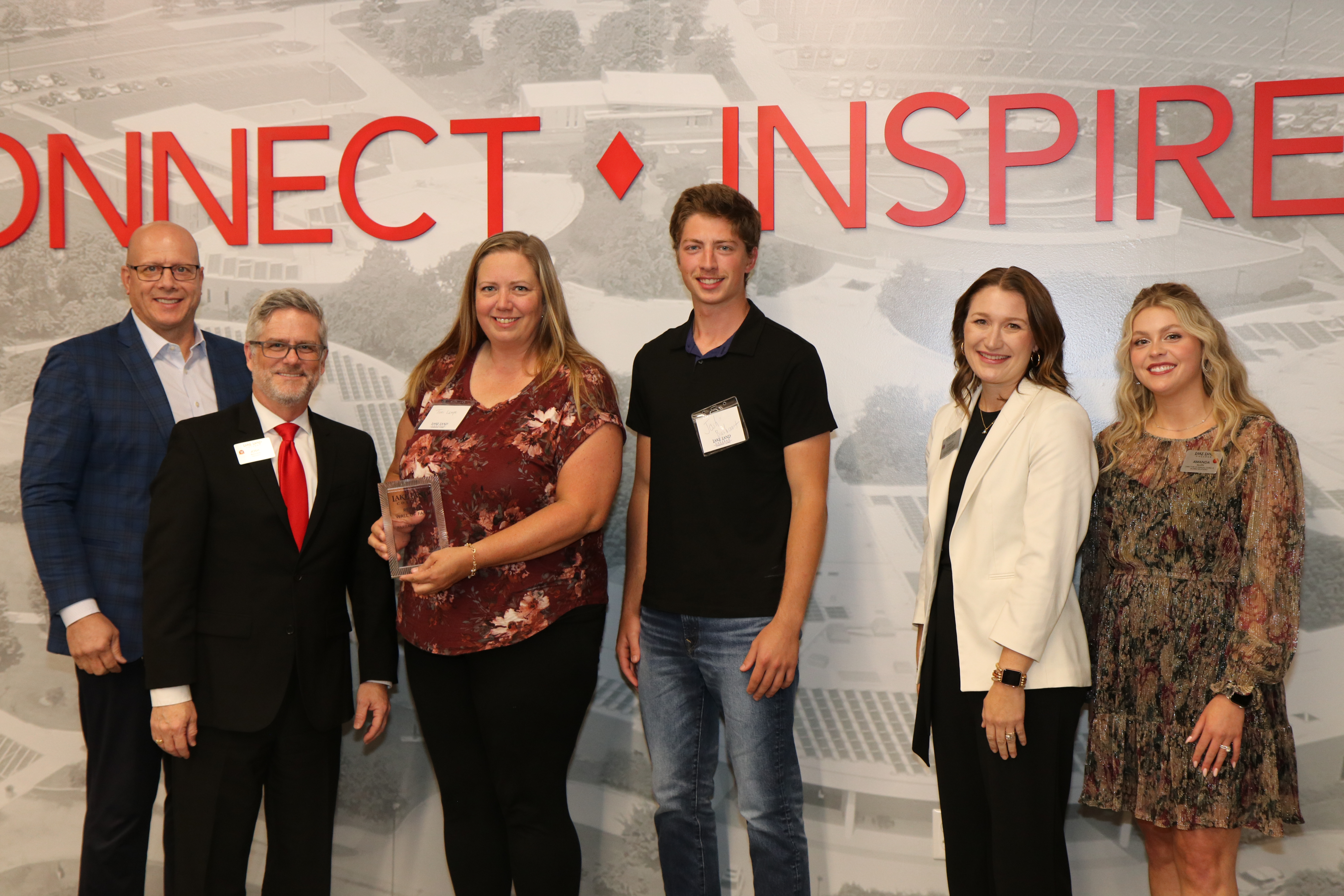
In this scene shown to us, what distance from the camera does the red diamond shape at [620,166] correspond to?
9.45 ft

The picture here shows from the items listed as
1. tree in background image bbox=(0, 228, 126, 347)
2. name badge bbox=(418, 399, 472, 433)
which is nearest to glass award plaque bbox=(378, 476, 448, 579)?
name badge bbox=(418, 399, 472, 433)

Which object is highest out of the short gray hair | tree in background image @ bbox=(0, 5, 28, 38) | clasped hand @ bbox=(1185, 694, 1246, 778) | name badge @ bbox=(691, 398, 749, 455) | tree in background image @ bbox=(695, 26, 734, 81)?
tree in background image @ bbox=(0, 5, 28, 38)

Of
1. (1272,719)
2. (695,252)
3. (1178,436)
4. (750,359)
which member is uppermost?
(695,252)

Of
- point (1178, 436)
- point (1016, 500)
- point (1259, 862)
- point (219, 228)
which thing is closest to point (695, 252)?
point (1016, 500)

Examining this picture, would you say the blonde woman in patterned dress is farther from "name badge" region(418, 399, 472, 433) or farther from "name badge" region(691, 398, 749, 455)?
"name badge" region(418, 399, 472, 433)

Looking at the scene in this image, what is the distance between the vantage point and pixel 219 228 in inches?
121

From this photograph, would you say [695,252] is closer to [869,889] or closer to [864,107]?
[864,107]

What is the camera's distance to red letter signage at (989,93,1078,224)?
105 inches

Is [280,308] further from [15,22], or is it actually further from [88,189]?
[15,22]

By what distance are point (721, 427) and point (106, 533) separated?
61.5 inches

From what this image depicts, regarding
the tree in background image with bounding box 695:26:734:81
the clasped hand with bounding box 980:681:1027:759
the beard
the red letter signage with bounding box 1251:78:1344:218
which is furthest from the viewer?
the tree in background image with bounding box 695:26:734:81

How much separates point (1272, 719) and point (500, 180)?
2471mm

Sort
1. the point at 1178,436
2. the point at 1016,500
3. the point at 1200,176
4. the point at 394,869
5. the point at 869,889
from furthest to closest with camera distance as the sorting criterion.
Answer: the point at 394,869 → the point at 869,889 → the point at 1200,176 → the point at 1178,436 → the point at 1016,500

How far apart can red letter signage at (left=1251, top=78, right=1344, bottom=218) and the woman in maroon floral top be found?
191 cm
